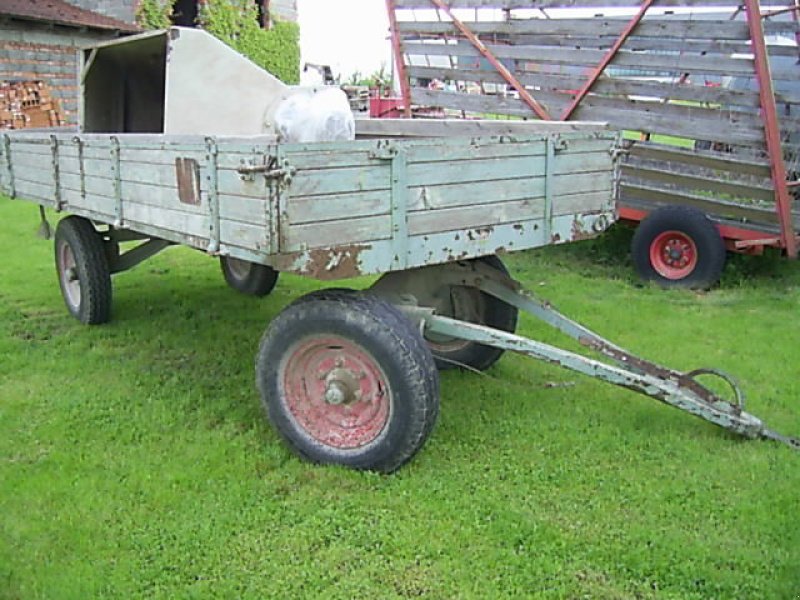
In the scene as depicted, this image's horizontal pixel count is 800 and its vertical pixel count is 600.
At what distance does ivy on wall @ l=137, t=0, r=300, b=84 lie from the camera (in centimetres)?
2006

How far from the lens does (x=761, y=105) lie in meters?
6.52

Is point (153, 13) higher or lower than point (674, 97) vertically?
higher

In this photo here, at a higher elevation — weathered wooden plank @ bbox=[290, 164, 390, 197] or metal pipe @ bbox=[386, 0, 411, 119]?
metal pipe @ bbox=[386, 0, 411, 119]

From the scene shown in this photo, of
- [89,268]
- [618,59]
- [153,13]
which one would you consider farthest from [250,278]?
[153,13]

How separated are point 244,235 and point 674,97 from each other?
4.93 meters

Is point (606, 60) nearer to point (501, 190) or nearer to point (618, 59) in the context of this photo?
point (618, 59)

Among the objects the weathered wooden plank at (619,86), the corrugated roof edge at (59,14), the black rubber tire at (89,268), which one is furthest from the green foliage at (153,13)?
the black rubber tire at (89,268)

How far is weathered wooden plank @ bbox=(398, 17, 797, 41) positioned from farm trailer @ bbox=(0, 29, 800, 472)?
8.98ft

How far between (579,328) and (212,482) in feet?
6.68

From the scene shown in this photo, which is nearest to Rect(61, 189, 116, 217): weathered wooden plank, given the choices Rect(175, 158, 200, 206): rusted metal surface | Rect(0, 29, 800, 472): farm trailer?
Rect(0, 29, 800, 472): farm trailer

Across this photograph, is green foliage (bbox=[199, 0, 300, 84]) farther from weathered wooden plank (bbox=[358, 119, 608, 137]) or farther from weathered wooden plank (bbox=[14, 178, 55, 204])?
weathered wooden plank (bbox=[358, 119, 608, 137])

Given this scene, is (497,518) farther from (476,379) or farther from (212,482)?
(476,379)

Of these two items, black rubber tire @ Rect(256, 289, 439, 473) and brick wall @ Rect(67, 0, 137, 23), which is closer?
black rubber tire @ Rect(256, 289, 439, 473)

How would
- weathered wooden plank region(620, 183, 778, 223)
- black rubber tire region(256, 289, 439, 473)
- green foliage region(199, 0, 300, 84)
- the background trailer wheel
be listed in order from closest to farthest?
black rubber tire region(256, 289, 439, 473) < the background trailer wheel < weathered wooden plank region(620, 183, 778, 223) < green foliage region(199, 0, 300, 84)
